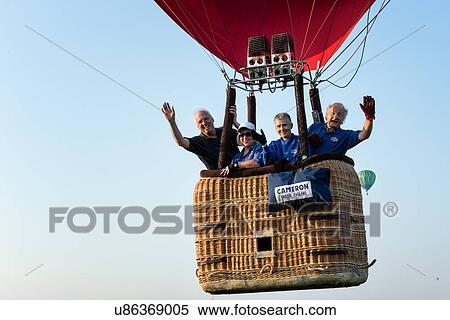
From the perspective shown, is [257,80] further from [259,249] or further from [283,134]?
[259,249]

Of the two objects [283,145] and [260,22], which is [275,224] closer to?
[283,145]

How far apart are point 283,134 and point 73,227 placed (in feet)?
6.33

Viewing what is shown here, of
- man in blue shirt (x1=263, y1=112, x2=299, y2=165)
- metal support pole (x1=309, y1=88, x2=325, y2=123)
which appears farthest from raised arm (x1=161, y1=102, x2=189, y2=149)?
metal support pole (x1=309, y1=88, x2=325, y2=123)

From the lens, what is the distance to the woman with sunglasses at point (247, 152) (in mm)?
5334

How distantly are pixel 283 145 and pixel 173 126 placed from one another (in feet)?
Answer: 2.54

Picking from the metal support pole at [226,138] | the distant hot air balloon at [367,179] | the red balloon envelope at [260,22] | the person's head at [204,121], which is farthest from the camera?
the distant hot air balloon at [367,179]

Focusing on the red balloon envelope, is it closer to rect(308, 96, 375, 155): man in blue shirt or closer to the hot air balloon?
the hot air balloon

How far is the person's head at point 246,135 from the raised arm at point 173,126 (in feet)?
1.36

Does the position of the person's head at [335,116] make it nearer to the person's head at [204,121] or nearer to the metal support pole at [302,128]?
the metal support pole at [302,128]

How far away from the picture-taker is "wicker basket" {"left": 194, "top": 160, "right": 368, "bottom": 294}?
5.08 meters

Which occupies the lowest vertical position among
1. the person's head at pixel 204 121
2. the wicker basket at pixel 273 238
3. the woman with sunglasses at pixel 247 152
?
the wicker basket at pixel 273 238

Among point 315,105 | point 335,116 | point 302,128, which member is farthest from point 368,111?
point 315,105

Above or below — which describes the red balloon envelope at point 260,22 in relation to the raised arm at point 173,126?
above

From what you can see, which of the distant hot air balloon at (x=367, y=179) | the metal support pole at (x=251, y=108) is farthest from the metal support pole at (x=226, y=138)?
the distant hot air balloon at (x=367, y=179)
